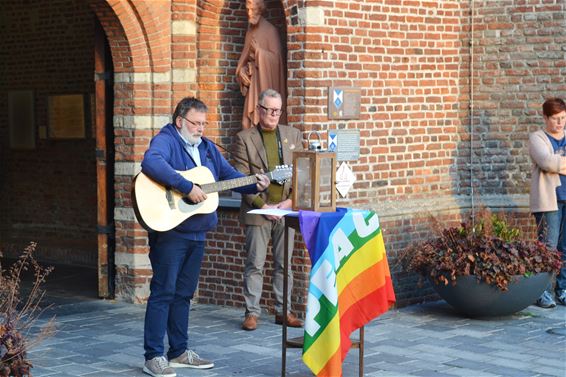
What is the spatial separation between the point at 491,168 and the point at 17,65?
6757 millimetres

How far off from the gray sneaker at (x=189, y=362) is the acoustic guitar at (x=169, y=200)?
1085mm

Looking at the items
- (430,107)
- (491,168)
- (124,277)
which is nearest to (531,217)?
(491,168)

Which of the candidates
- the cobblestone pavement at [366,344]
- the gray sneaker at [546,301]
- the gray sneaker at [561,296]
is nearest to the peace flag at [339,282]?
the cobblestone pavement at [366,344]

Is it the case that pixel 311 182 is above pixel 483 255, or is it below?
above

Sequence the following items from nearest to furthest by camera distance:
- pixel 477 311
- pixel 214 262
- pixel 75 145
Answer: pixel 477 311, pixel 214 262, pixel 75 145

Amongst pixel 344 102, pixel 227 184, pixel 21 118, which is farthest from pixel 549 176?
pixel 21 118

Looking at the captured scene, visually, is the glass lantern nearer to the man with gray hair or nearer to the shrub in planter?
the man with gray hair

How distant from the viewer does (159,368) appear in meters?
7.87

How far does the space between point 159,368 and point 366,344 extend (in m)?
1.96

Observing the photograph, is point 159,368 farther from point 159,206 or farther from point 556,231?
point 556,231

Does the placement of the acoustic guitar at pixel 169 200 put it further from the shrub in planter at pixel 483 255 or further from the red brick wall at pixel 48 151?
the red brick wall at pixel 48 151

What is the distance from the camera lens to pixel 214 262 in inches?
437

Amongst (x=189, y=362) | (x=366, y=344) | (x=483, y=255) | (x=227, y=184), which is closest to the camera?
(x=227, y=184)

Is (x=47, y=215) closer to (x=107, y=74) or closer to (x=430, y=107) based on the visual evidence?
(x=107, y=74)
